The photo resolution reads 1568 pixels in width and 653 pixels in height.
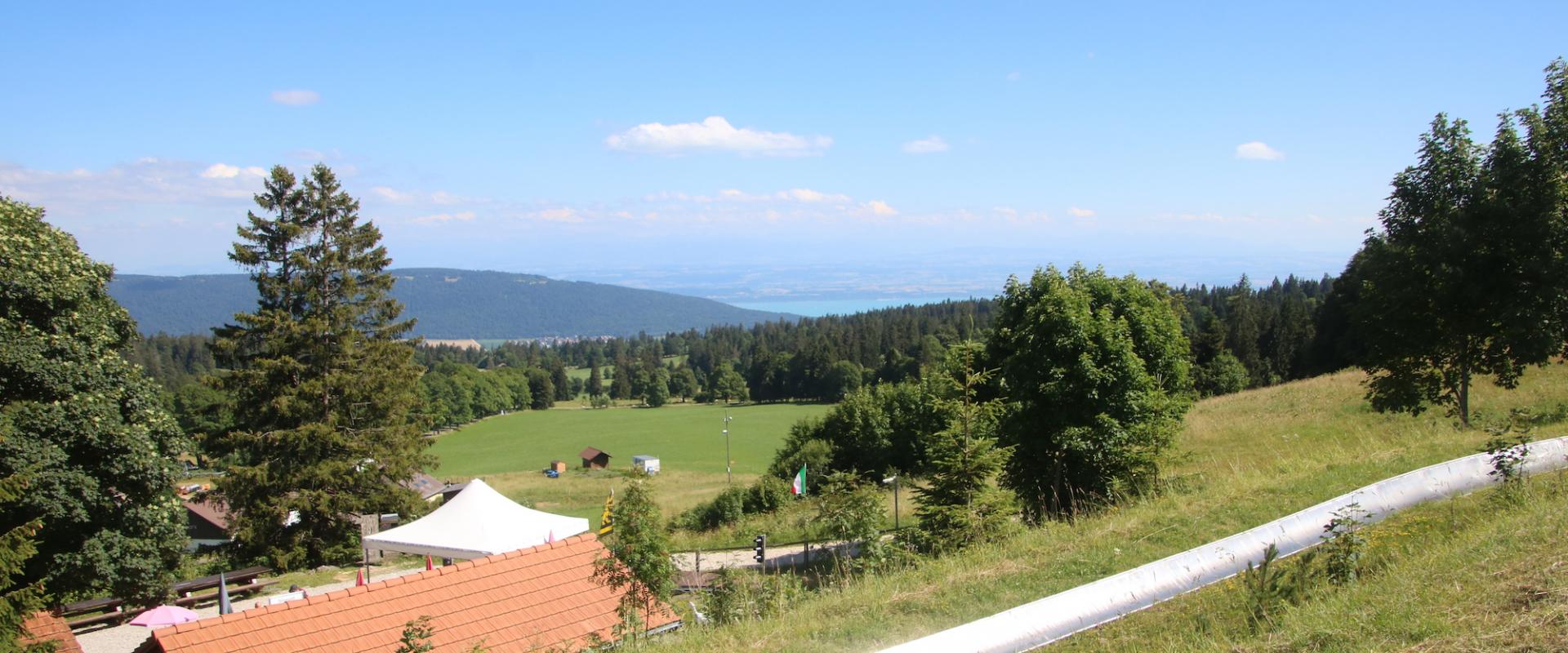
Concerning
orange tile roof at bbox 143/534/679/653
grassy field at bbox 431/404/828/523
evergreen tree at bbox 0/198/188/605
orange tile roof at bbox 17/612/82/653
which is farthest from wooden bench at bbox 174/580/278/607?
grassy field at bbox 431/404/828/523

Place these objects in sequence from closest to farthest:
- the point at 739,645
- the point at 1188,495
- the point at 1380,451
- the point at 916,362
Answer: the point at 739,645, the point at 1188,495, the point at 1380,451, the point at 916,362

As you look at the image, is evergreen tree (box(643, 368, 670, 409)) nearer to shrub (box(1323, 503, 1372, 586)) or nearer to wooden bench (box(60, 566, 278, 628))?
wooden bench (box(60, 566, 278, 628))

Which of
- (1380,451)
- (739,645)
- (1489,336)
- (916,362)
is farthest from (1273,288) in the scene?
(739,645)

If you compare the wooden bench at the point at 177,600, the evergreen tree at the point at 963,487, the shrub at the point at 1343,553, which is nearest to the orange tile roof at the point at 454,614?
the evergreen tree at the point at 963,487

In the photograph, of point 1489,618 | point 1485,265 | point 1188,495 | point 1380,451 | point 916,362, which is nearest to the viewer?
point 1489,618

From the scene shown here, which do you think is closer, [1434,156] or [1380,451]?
[1380,451]

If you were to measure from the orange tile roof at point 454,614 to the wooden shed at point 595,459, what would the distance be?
54.5m

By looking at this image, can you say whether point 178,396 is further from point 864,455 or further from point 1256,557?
point 1256,557

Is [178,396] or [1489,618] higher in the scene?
[1489,618]

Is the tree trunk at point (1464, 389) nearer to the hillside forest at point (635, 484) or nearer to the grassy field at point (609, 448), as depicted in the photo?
the hillside forest at point (635, 484)

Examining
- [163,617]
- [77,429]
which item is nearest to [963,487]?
[77,429]

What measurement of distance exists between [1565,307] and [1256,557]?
1250cm

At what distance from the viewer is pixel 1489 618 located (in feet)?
13.5

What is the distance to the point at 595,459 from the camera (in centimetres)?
6500
